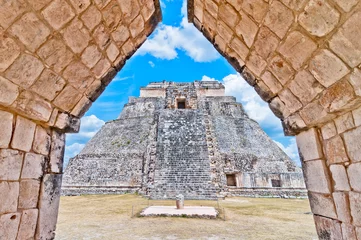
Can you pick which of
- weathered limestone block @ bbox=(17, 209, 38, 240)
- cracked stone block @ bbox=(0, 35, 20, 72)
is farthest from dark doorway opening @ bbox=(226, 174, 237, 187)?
cracked stone block @ bbox=(0, 35, 20, 72)

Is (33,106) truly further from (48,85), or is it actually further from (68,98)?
(68,98)

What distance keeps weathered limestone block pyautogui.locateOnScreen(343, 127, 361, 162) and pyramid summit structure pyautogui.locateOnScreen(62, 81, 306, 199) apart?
10.9 metres

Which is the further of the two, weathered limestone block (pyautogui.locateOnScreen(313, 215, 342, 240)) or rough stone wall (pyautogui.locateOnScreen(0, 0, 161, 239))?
weathered limestone block (pyautogui.locateOnScreen(313, 215, 342, 240))

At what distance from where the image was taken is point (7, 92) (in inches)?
77.2

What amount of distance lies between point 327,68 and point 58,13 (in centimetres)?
243

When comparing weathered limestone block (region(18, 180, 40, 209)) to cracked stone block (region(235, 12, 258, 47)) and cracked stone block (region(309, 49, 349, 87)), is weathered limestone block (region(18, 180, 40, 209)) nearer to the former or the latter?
cracked stone block (region(235, 12, 258, 47))

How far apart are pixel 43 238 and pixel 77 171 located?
635 inches

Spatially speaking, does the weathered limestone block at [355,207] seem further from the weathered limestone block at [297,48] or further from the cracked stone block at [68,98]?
the cracked stone block at [68,98]

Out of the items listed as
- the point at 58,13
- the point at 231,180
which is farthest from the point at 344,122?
the point at 231,180

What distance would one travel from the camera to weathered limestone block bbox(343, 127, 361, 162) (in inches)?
75.1

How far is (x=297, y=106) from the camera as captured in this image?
8.07 feet

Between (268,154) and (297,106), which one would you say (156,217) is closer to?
(297,106)

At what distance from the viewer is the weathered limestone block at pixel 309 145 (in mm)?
2404

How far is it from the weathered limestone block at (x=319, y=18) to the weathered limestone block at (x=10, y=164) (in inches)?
113
